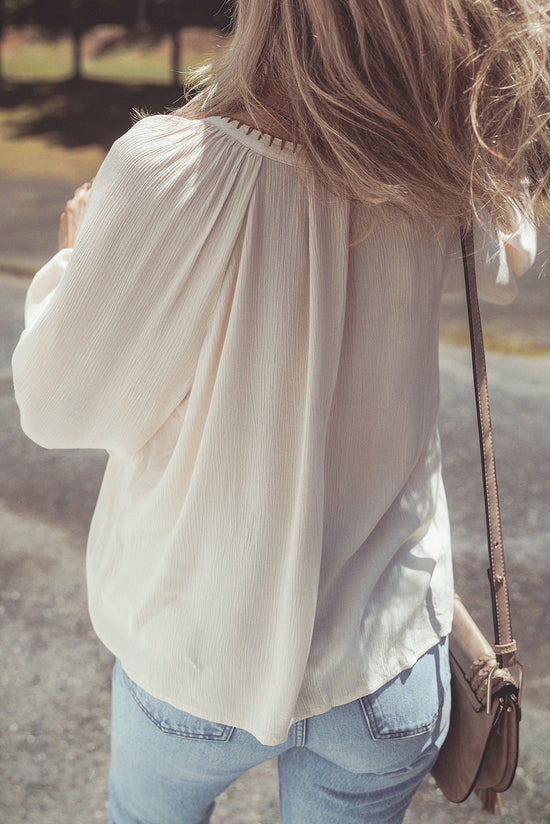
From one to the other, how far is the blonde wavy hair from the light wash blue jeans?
2.03 feet

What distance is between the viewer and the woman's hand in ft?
4.03

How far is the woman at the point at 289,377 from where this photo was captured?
875mm

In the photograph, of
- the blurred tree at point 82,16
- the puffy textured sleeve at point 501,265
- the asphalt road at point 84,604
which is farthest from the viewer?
the blurred tree at point 82,16

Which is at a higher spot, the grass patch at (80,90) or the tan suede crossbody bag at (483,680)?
the tan suede crossbody bag at (483,680)

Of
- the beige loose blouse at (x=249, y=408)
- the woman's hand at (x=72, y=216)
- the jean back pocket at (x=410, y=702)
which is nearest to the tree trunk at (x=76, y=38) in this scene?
the woman's hand at (x=72, y=216)

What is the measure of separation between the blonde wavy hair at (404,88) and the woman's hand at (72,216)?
37 cm

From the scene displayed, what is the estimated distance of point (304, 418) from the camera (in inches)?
37.9

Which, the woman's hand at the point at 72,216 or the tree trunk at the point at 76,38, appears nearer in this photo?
the woman's hand at the point at 72,216

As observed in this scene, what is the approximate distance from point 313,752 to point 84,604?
6.25ft

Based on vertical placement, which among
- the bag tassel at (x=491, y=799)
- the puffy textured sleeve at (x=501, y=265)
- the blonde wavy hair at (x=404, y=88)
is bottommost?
the bag tassel at (x=491, y=799)

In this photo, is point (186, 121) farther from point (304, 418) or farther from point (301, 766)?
point (301, 766)

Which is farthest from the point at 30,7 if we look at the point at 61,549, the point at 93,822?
the point at 93,822

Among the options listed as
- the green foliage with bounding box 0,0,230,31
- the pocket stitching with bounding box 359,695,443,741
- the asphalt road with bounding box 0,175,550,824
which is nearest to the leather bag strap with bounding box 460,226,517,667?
the pocket stitching with bounding box 359,695,443,741

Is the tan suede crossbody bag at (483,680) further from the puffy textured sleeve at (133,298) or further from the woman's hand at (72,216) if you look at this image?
the woman's hand at (72,216)
